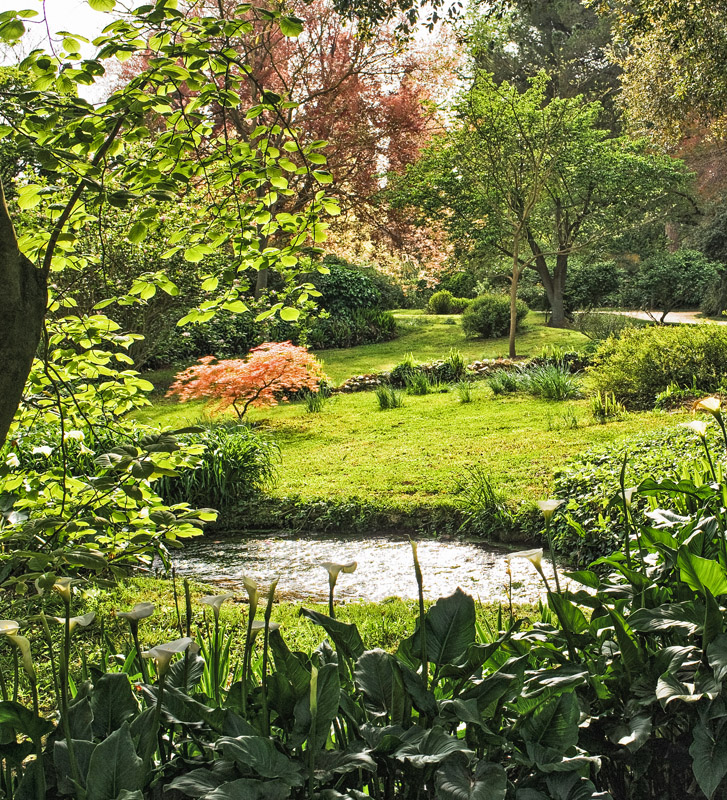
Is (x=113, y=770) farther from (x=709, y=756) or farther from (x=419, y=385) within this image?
(x=419, y=385)

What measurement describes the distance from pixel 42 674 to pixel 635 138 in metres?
20.5

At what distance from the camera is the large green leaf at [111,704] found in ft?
4.27

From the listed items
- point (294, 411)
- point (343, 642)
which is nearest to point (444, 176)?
point (294, 411)

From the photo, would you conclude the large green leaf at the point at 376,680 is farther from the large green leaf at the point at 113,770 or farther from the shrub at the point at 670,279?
the shrub at the point at 670,279

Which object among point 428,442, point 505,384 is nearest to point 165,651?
point 428,442

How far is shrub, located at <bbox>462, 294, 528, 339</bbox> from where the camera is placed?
57.4ft

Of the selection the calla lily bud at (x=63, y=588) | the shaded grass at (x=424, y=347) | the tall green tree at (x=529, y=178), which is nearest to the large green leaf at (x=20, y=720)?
the calla lily bud at (x=63, y=588)

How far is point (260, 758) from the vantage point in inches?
42.9

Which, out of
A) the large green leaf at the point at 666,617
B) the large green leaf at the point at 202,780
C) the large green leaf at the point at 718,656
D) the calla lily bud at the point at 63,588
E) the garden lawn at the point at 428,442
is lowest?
the garden lawn at the point at 428,442

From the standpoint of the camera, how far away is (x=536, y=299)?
75.7 ft

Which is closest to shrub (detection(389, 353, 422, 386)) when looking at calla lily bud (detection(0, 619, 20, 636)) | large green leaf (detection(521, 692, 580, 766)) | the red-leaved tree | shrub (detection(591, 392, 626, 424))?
the red-leaved tree

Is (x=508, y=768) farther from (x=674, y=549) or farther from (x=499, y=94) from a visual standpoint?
(x=499, y=94)

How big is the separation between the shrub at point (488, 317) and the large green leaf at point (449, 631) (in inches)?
649

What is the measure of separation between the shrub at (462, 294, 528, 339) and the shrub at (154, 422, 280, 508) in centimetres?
1155
